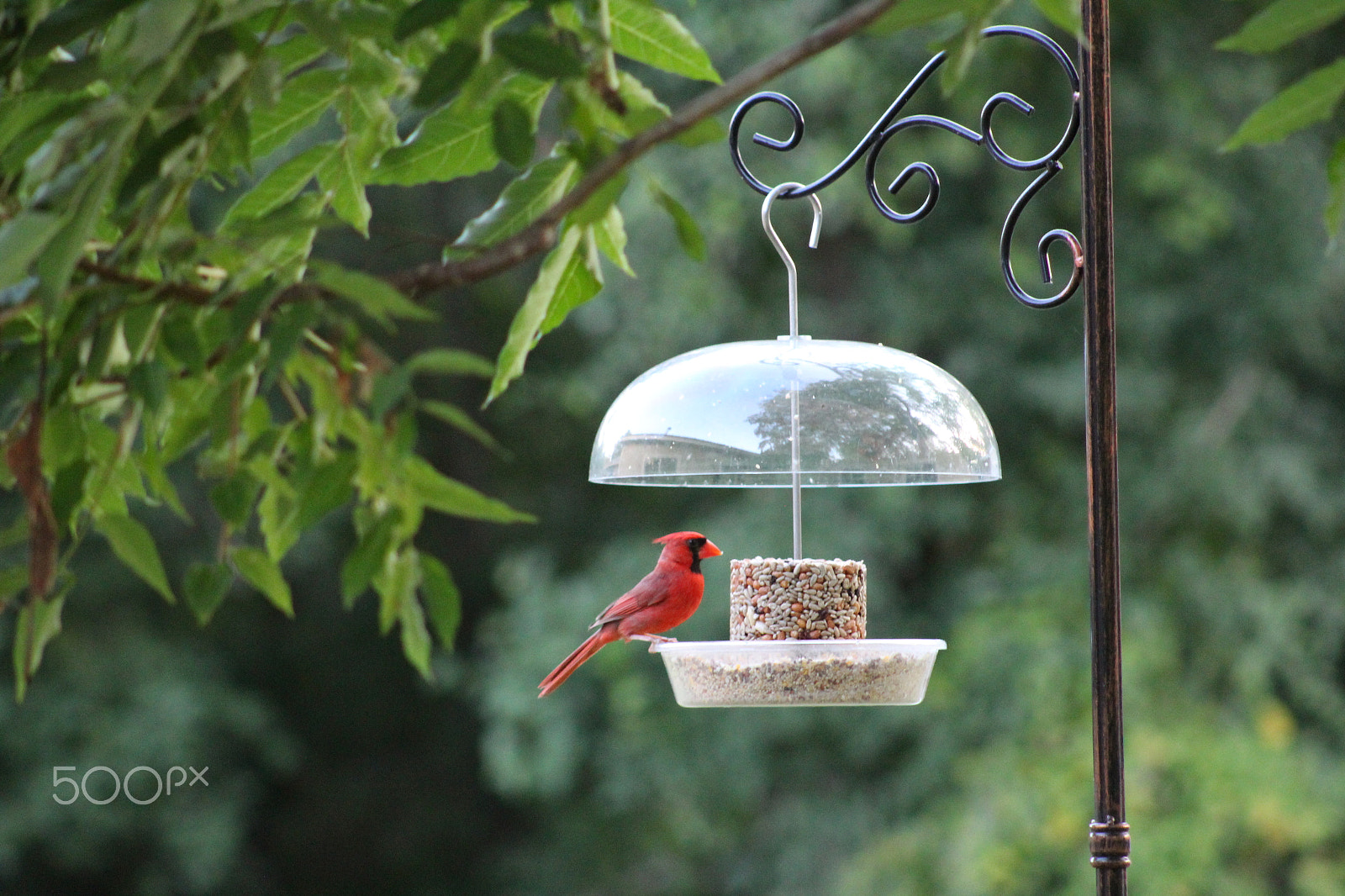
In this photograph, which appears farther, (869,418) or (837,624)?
(837,624)

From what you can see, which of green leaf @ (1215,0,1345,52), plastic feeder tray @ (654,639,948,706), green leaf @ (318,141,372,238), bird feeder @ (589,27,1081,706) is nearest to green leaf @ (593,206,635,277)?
green leaf @ (318,141,372,238)

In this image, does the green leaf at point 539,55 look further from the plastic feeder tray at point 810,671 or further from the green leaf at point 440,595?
the plastic feeder tray at point 810,671

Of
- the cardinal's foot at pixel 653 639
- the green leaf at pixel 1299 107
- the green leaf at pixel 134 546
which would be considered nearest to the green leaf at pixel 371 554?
the green leaf at pixel 134 546

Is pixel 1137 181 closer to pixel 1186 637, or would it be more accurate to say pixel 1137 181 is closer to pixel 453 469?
pixel 1186 637

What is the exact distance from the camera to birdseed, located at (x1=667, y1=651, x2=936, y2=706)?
187cm

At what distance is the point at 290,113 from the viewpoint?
1198 mm

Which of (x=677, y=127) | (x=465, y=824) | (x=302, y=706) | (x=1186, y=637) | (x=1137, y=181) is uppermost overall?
(x=1137, y=181)

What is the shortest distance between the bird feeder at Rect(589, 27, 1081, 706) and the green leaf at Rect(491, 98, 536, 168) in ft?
3.28

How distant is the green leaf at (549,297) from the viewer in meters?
1.13

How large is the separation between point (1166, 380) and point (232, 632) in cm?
480

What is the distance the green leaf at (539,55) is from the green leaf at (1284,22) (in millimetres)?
362

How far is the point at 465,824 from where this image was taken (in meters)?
8.02

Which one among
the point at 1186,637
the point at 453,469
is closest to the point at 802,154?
the point at 1186,637

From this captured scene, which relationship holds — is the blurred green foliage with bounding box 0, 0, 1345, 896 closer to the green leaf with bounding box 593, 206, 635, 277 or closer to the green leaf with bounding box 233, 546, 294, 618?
the green leaf with bounding box 593, 206, 635, 277
